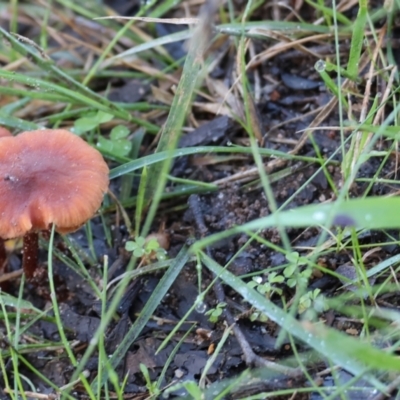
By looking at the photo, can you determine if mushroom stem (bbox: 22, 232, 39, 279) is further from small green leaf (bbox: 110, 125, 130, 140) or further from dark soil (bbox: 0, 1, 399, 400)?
small green leaf (bbox: 110, 125, 130, 140)

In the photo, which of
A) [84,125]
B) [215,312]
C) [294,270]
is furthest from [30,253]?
[294,270]

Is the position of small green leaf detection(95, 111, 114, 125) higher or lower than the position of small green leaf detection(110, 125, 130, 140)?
higher

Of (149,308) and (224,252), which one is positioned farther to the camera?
(224,252)

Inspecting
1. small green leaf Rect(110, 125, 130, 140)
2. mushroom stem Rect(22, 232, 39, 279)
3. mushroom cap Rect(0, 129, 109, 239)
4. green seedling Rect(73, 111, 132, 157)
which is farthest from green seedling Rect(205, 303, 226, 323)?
small green leaf Rect(110, 125, 130, 140)

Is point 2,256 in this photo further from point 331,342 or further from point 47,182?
point 331,342

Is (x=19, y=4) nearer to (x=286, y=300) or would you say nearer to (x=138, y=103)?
(x=138, y=103)

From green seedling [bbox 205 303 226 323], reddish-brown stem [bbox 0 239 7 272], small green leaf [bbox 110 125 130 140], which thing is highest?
small green leaf [bbox 110 125 130 140]

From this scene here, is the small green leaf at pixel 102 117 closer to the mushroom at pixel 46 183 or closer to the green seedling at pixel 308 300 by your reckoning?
the mushroom at pixel 46 183
